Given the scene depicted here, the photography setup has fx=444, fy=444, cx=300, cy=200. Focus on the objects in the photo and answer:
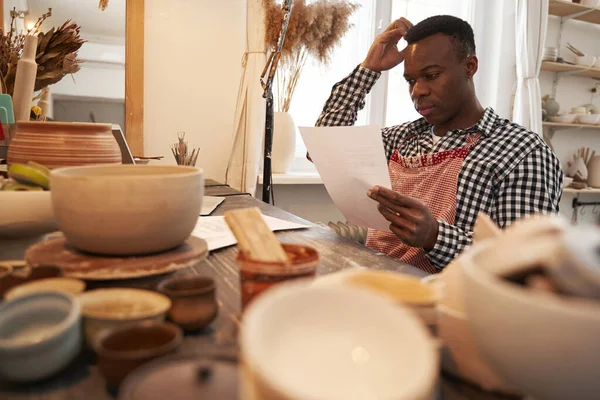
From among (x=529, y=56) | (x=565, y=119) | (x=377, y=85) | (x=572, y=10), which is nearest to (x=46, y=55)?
(x=377, y=85)

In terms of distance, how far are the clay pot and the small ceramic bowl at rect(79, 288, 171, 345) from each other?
1.74 ft

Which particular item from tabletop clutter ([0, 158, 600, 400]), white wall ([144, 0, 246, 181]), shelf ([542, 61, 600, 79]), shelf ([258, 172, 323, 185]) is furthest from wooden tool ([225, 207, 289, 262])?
shelf ([542, 61, 600, 79])

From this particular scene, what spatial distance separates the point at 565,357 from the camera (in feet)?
0.90

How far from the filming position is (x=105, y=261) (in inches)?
22.9

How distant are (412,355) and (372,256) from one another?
22.3 inches

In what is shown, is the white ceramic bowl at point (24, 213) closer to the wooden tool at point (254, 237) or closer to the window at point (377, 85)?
the wooden tool at point (254, 237)

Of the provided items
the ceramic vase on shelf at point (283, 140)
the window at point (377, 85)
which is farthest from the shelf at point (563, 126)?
the ceramic vase on shelf at point (283, 140)

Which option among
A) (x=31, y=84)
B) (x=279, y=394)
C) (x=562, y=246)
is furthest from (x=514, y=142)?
(x=31, y=84)

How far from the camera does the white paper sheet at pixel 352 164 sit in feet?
3.62

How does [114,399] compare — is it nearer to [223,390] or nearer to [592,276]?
[223,390]

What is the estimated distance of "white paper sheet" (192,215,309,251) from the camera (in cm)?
84

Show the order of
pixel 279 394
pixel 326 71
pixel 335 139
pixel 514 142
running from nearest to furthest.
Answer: pixel 279 394, pixel 335 139, pixel 514 142, pixel 326 71

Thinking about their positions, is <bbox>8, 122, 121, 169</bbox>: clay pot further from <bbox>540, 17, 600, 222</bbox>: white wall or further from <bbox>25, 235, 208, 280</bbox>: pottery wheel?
<bbox>540, 17, 600, 222</bbox>: white wall

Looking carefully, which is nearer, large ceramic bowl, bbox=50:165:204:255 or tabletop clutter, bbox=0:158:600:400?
tabletop clutter, bbox=0:158:600:400
